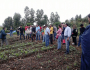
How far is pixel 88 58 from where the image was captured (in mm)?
1824

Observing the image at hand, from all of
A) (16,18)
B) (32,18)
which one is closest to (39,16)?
(32,18)

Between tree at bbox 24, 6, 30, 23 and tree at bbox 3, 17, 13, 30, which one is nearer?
tree at bbox 3, 17, 13, 30

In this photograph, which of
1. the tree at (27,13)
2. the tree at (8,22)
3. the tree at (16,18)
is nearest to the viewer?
the tree at (16,18)

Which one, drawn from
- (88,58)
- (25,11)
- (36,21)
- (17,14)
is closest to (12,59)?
(88,58)

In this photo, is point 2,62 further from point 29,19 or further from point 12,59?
point 29,19

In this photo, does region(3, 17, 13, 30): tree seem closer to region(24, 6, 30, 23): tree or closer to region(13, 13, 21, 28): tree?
region(13, 13, 21, 28): tree

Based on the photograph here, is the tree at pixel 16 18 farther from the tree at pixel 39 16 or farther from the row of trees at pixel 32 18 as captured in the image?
the tree at pixel 39 16

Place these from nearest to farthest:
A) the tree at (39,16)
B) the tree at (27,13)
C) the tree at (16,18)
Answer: the tree at (16,18) → the tree at (27,13) → the tree at (39,16)

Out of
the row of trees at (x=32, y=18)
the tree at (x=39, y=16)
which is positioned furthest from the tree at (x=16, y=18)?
the tree at (x=39, y=16)

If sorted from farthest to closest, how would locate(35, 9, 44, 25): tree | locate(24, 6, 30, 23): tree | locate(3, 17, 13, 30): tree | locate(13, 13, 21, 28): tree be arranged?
locate(35, 9, 44, 25): tree
locate(24, 6, 30, 23): tree
locate(3, 17, 13, 30): tree
locate(13, 13, 21, 28): tree

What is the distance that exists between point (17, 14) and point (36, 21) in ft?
36.8

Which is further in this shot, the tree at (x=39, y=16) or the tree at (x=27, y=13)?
the tree at (x=39, y=16)

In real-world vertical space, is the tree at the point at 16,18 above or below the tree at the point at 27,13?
below

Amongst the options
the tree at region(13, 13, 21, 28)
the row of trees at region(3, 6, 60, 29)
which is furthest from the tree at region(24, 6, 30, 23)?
the tree at region(13, 13, 21, 28)
